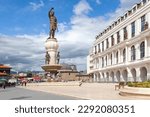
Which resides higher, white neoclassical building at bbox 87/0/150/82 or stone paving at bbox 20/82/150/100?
white neoclassical building at bbox 87/0/150/82

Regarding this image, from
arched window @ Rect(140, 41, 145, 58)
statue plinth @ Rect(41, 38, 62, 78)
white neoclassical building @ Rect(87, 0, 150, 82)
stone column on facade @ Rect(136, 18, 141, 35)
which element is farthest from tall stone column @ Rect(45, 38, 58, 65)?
stone column on facade @ Rect(136, 18, 141, 35)

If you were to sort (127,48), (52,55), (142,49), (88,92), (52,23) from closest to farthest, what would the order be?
(88,92) → (52,55) → (52,23) → (142,49) → (127,48)

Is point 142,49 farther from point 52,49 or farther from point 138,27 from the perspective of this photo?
point 52,49

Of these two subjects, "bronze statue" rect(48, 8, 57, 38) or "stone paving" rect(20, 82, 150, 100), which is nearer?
→ "stone paving" rect(20, 82, 150, 100)

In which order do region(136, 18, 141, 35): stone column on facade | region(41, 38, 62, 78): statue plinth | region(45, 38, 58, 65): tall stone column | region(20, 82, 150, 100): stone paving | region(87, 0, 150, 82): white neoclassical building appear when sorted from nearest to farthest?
region(20, 82, 150, 100): stone paving, region(41, 38, 62, 78): statue plinth, region(45, 38, 58, 65): tall stone column, region(87, 0, 150, 82): white neoclassical building, region(136, 18, 141, 35): stone column on facade

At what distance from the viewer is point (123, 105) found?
9.91m

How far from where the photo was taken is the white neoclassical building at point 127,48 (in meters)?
54.2

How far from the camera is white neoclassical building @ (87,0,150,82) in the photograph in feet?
178

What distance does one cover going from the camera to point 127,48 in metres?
62.2

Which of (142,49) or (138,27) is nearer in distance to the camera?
(142,49)

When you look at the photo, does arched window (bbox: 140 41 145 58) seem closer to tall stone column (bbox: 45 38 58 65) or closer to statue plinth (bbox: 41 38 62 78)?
statue plinth (bbox: 41 38 62 78)

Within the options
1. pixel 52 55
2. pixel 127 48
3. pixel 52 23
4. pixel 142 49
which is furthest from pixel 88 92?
pixel 127 48

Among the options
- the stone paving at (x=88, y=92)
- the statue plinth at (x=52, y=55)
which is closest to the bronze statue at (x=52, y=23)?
the statue plinth at (x=52, y=55)

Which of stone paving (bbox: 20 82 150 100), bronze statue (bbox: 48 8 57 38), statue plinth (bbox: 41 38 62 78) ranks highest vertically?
bronze statue (bbox: 48 8 57 38)
